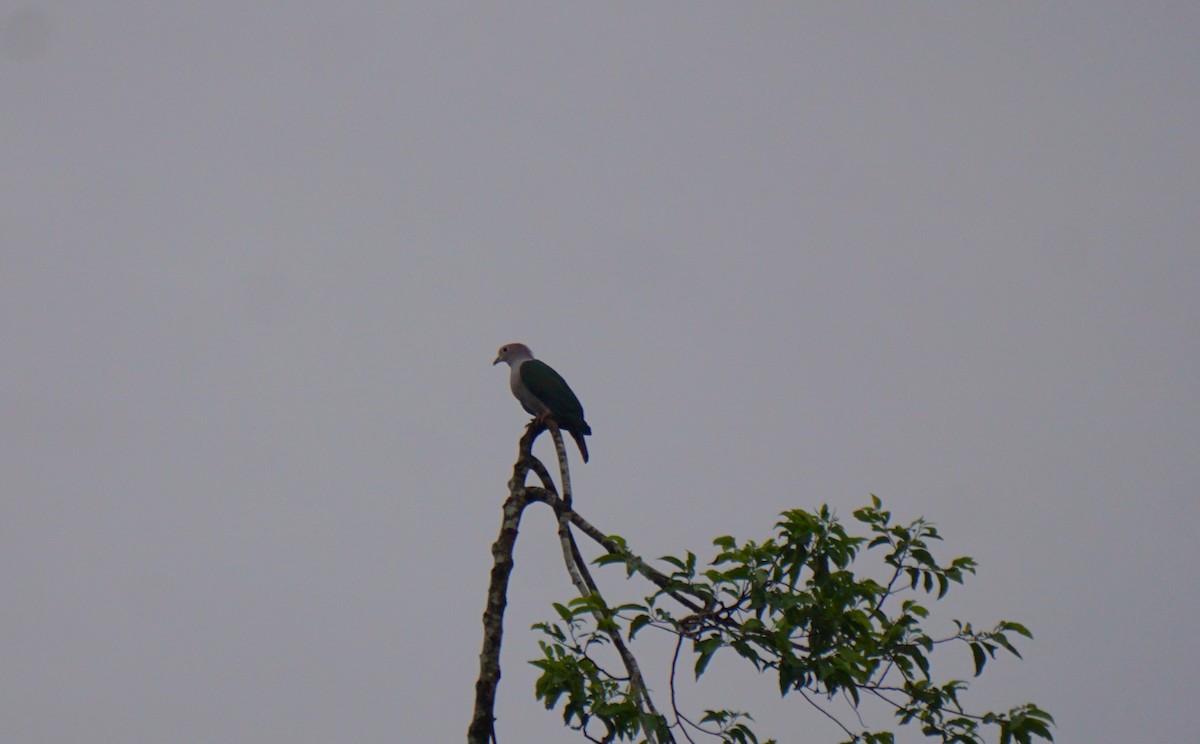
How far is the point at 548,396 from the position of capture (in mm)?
8117

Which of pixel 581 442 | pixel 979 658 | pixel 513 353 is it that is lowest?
pixel 979 658

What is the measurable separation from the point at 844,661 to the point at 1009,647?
0.75 metres

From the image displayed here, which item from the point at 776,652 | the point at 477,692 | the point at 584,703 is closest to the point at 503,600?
the point at 477,692

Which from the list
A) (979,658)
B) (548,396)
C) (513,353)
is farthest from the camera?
(513,353)

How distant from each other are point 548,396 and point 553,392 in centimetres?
5

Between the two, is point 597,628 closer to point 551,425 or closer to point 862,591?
point 862,591

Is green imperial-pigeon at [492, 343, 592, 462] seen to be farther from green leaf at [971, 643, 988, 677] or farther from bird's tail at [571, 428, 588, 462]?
green leaf at [971, 643, 988, 677]

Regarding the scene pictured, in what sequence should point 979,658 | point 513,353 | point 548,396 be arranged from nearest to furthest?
1. point 979,658
2. point 548,396
3. point 513,353

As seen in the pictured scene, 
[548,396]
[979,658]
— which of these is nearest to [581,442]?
[548,396]

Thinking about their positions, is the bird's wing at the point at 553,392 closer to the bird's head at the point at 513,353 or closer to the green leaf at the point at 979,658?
the bird's head at the point at 513,353

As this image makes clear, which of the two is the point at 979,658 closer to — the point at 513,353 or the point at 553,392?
the point at 553,392

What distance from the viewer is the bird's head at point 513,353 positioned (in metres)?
9.42

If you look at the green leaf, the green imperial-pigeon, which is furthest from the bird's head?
the green leaf

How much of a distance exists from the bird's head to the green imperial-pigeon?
475 millimetres
